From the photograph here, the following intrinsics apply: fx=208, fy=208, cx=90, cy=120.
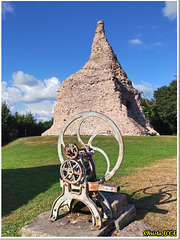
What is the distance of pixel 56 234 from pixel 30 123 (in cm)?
4090

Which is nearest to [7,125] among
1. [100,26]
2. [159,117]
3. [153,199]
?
[100,26]

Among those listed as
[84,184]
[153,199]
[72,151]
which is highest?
[72,151]

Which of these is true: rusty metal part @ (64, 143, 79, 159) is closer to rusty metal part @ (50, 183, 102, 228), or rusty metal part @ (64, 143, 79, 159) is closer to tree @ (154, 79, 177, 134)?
rusty metal part @ (50, 183, 102, 228)

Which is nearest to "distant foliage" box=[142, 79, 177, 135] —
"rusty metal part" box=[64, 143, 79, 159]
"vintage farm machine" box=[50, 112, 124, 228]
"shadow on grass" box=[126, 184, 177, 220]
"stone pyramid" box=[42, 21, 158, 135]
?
"stone pyramid" box=[42, 21, 158, 135]

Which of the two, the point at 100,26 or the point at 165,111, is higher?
the point at 100,26

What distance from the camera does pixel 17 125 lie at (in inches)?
1567

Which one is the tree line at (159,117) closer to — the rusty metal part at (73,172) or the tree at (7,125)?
the tree at (7,125)

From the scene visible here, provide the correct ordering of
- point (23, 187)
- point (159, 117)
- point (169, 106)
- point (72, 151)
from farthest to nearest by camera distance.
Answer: point (159, 117) → point (169, 106) → point (23, 187) → point (72, 151)

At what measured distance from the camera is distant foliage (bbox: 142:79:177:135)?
39.0 m

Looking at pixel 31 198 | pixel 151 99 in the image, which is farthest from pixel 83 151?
pixel 151 99

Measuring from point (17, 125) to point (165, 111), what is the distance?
28271 millimetres

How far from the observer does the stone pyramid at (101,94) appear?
29.8 meters

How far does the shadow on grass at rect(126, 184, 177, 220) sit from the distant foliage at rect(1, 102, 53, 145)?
92.1 ft

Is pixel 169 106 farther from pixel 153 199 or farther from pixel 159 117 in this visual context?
pixel 153 199
